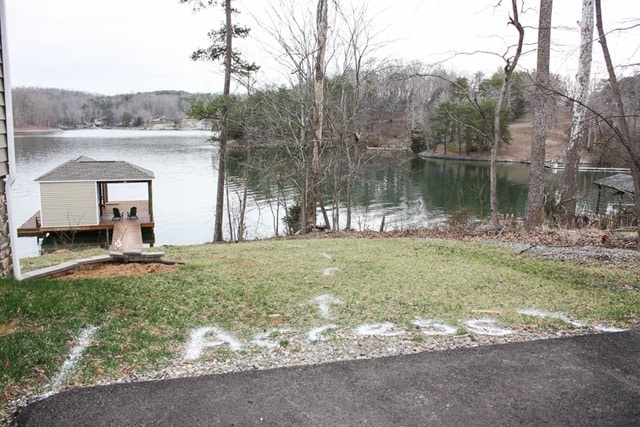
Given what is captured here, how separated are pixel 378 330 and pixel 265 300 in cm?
140

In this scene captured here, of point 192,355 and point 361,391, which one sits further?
point 192,355

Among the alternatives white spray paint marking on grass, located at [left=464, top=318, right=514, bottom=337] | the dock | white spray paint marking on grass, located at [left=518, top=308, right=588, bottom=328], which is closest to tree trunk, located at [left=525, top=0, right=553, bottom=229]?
white spray paint marking on grass, located at [left=518, top=308, right=588, bottom=328]

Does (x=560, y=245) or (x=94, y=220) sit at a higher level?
(x=560, y=245)

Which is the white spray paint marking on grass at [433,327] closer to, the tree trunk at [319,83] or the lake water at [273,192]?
the tree trunk at [319,83]

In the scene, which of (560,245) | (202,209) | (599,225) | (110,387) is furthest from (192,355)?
(202,209)

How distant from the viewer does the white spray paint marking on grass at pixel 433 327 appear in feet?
14.7

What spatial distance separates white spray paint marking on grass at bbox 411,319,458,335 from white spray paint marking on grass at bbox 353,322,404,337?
24 centimetres

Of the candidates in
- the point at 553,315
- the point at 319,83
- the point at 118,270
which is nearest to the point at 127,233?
the point at 319,83

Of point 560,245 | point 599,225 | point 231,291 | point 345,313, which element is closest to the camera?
point 345,313

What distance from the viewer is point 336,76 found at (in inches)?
593

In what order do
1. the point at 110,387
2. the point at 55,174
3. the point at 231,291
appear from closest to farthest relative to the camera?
the point at 110,387, the point at 231,291, the point at 55,174

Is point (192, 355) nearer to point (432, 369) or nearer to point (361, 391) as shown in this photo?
point (361, 391)

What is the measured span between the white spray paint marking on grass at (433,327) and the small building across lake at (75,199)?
54.0 ft

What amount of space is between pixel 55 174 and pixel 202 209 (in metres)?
6.81
